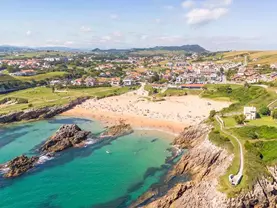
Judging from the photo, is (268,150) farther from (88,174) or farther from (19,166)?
(19,166)

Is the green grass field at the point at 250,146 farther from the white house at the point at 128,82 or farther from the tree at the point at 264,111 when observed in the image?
the white house at the point at 128,82

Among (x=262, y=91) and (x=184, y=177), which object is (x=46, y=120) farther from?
(x=262, y=91)

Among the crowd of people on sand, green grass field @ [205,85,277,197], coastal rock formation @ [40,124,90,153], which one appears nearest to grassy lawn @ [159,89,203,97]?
the crowd of people on sand

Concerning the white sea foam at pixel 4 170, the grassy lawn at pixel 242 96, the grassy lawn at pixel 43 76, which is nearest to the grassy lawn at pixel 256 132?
the grassy lawn at pixel 242 96

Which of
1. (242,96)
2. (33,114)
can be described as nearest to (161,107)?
(242,96)

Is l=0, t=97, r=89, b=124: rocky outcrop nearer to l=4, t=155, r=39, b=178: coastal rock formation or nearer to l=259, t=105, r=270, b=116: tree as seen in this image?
l=4, t=155, r=39, b=178: coastal rock formation

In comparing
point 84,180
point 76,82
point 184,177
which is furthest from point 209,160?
point 76,82

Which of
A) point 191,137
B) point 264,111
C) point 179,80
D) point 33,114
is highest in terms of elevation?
point 264,111
